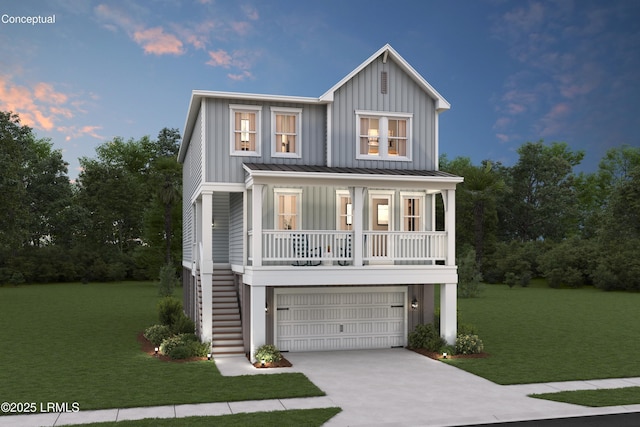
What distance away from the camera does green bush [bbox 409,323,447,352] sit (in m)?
20.6

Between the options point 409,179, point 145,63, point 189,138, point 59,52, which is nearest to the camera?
point 409,179

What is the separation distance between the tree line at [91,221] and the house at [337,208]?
1204 inches

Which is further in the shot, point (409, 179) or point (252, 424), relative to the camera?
point (409, 179)

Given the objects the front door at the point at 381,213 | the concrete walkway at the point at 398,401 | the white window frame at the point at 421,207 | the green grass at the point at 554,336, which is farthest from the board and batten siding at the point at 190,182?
the green grass at the point at 554,336

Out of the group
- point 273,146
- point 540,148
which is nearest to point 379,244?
point 273,146

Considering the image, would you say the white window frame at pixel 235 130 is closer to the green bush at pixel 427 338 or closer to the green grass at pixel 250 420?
the green bush at pixel 427 338

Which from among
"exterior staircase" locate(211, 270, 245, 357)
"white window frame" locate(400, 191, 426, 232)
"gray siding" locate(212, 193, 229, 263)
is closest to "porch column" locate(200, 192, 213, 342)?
"exterior staircase" locate(211, 270, 245, 357)

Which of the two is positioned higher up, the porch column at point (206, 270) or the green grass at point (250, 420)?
the porch column at point (206, 270)

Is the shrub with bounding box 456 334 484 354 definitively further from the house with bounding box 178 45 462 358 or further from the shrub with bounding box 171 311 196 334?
the shrub with bounding box 171 311 196 334

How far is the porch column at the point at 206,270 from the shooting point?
20875mm

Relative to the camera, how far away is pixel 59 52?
214 feet

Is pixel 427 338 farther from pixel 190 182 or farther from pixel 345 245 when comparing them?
pixel 190 182

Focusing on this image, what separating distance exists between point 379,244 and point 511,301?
22025 millimetres

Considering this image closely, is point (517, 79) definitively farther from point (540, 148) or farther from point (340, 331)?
point (340, 331)
